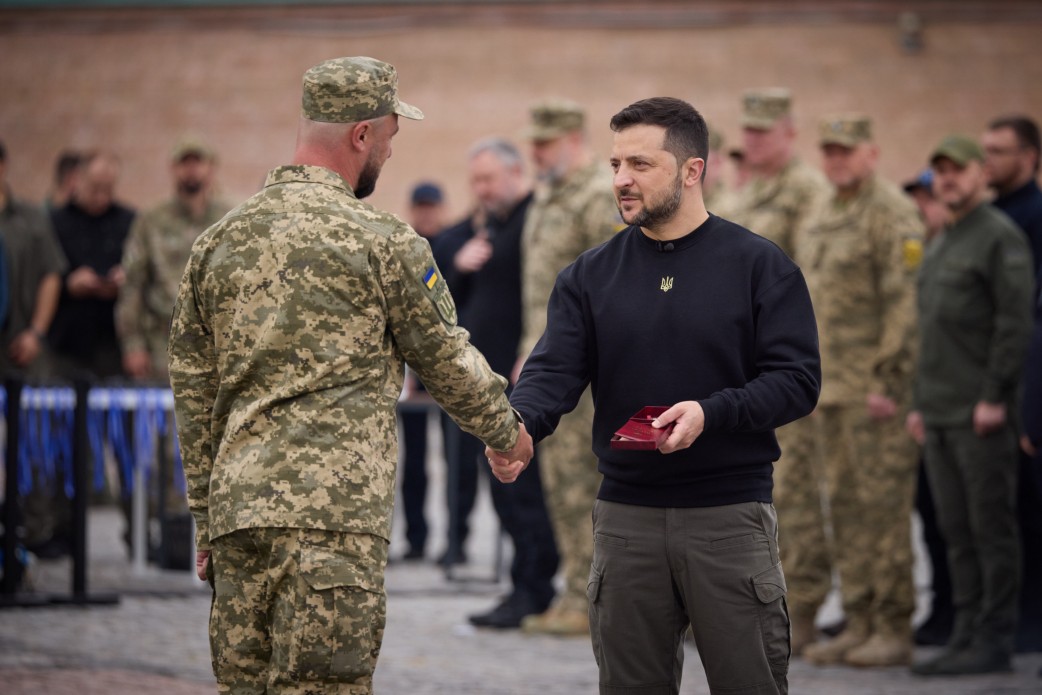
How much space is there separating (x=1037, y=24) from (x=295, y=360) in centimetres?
1776

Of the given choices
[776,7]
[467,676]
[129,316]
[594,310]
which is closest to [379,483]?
[594,310]

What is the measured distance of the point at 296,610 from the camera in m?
4.29

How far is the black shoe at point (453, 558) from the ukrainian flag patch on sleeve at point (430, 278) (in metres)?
6.34

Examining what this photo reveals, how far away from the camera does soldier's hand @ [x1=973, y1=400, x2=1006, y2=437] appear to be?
754 cm

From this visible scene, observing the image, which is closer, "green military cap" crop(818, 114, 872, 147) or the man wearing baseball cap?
the man wearing baseball cap

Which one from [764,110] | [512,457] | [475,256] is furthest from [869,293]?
[512,457]

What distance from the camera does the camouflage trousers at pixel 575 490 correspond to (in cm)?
852

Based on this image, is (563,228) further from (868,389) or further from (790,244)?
(868,389)

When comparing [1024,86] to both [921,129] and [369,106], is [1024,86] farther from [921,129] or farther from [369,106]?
[369,106]

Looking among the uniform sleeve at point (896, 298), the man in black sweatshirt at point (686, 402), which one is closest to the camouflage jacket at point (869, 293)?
the uniform sleeve at point (896, 298)

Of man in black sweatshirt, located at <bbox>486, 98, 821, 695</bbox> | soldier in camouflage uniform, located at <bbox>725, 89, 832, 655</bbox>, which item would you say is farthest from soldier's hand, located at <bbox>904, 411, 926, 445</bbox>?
man in black sweatshirt, located at <bbox>486, 98, 821, 695</bbox>

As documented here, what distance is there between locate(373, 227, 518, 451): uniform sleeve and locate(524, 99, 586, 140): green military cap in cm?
426

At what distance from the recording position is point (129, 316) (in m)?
11.0

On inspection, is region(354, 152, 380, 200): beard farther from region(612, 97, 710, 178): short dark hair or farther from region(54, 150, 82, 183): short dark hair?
region(54, 150, 82, 183): short dark hair
